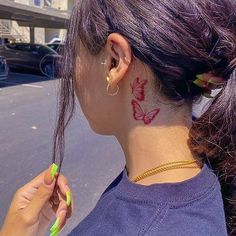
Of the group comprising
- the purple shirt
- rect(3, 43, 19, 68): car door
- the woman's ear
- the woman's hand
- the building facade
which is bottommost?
the building facade

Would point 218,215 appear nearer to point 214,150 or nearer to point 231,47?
point 214,150

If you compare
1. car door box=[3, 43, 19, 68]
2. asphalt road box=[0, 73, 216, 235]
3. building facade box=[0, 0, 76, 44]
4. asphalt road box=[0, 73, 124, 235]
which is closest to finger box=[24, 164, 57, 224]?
asphalt road box=[0, 73, 124, 235]

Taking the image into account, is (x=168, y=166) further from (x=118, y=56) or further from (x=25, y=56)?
(x=25, y=56)

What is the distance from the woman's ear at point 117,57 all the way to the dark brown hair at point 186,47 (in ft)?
0.05

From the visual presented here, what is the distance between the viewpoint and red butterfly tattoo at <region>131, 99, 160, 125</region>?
1.02 m

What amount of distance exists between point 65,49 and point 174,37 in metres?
0.34

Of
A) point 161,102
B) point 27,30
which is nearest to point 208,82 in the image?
point 161,102

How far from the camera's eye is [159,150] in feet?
3.27

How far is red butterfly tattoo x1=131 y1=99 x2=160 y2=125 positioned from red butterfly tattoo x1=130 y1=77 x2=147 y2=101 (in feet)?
0.07

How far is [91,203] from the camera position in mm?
3566

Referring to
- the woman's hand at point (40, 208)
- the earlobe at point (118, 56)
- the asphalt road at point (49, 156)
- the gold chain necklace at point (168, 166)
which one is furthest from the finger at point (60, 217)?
the asphalt road at point (49, 156)

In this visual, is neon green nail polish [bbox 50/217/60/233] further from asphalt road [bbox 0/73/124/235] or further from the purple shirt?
asphalt road [bbox 0/73/124/235]

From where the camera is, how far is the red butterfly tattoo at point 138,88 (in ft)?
3.30

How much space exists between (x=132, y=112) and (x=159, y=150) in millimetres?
121
